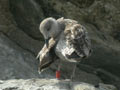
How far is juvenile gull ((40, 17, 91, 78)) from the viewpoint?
691cm

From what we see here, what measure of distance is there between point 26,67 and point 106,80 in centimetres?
250

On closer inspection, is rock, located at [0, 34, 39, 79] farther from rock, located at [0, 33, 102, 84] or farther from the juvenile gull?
the juvenile gull

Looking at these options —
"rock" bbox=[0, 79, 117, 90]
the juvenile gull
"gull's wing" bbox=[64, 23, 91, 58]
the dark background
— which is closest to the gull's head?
the juvenile gull

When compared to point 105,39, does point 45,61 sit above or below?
above

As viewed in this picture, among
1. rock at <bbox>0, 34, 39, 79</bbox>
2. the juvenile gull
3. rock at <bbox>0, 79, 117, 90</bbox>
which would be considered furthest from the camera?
rock at <bbox>0, 34, 39, 79</bbox>

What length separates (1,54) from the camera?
410 inches

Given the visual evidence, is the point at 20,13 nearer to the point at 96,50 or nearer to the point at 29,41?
the point at 29,41

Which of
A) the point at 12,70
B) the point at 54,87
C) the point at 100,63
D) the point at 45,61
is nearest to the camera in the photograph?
the point at 54,87

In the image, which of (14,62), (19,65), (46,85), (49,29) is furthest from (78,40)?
(14,62)

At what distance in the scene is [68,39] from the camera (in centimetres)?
718

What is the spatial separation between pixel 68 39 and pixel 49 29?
704mm

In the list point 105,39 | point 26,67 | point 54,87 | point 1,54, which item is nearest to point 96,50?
point 105,39

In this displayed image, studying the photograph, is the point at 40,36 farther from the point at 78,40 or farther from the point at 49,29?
the point at 78,40

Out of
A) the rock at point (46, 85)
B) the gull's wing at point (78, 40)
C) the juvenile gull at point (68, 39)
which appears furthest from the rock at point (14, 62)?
the gull's wing at point (78, 40)
